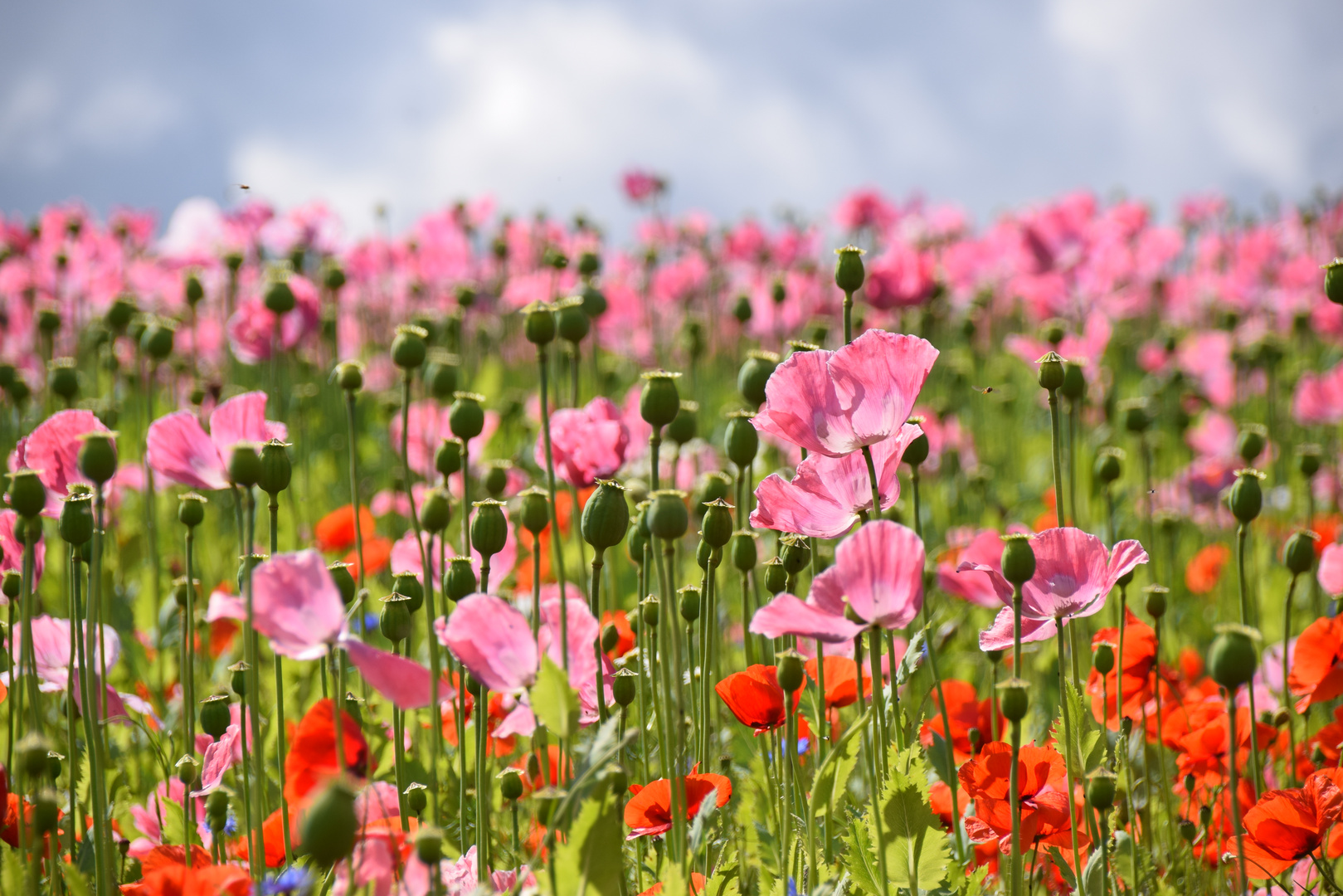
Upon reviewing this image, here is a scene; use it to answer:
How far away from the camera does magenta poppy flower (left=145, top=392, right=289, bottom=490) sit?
1170mm

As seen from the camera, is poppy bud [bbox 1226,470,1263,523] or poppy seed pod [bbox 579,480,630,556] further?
poppy bud [bbox 1226,470,1263,523]

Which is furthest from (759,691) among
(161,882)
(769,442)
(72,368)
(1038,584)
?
(769,442)

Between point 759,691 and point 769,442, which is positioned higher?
point 769,442

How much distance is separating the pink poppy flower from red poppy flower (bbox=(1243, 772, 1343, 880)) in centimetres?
33

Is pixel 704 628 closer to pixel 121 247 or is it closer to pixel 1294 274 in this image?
pixel 121 247

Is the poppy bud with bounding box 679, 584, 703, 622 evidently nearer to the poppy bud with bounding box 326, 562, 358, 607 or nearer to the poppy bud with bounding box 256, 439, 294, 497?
the poppy bud with bounding box 326, 562, 358, 607

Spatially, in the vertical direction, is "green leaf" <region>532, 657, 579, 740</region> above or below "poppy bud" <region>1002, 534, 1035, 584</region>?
below

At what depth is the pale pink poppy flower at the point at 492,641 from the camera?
96 cm

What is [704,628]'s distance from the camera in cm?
131

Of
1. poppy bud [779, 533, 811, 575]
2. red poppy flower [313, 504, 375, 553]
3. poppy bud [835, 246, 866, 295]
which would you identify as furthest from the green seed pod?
red poppy flower [313, 504, 375, 553]

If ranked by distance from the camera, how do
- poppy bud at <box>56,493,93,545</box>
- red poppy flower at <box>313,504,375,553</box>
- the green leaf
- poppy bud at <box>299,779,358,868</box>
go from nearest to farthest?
poppy bud at <box>299,779,358,868</box> → the green leaf → poppy bud at <box>56,493,93,545</box> → red poppy flower at <box>313,504,375,553</box>

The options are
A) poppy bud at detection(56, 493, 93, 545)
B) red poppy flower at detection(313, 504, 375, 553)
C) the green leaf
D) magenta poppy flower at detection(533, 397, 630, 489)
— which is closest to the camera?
the green leaf

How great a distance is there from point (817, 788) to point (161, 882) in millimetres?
585

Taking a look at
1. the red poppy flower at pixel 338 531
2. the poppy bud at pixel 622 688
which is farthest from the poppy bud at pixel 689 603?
the red poppy flower at pixel 338 531
